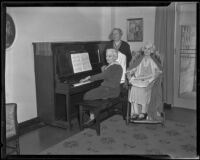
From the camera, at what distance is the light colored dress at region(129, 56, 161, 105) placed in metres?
2.72

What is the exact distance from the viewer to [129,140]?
2.36 m

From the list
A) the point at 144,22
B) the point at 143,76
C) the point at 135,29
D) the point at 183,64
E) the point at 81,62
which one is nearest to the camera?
the point at 143,76

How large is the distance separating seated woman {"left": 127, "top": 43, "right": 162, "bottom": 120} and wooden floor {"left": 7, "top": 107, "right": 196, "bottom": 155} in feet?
1.78

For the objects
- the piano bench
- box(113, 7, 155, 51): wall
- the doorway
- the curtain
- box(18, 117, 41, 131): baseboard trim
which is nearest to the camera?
the piano bench

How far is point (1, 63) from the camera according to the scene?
0.99 metres

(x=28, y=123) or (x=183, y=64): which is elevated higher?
(x=183, y=64)

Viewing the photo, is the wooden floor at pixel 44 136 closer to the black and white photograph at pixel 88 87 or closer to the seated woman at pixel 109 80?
the black and white photograph at pixel 88 87

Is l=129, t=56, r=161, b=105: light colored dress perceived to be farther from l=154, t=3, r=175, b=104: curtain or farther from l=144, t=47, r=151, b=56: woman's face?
l=154, t=3, r=175, b=104: curtain

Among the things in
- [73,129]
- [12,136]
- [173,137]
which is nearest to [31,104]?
[73,129]

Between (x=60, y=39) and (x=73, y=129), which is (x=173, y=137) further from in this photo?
(x=60, y=39)

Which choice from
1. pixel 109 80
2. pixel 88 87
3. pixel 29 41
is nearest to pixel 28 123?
pixel 88 87

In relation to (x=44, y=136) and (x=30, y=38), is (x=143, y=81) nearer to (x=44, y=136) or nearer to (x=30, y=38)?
(x=44, y=136)

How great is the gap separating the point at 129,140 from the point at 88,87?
2.42 ft

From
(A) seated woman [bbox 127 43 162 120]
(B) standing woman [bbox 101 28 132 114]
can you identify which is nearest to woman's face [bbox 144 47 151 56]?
(A) seated woman [bbox 127 43 162 120]
